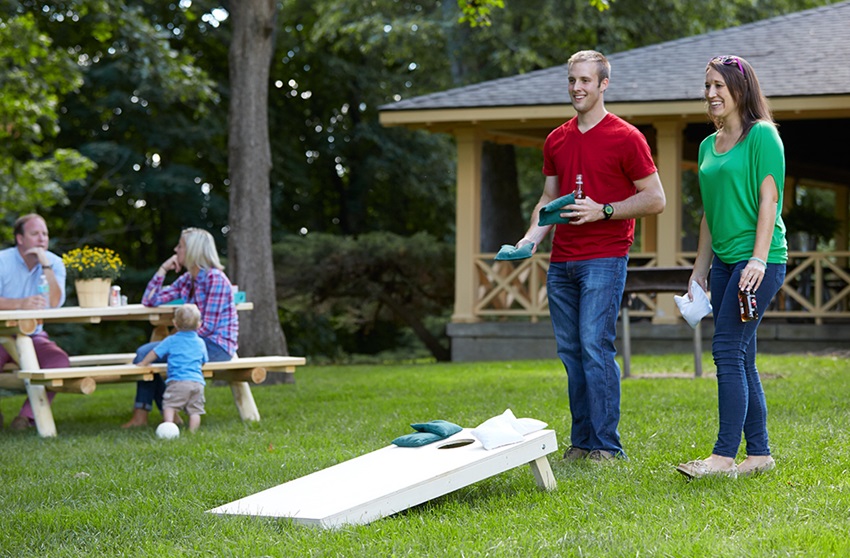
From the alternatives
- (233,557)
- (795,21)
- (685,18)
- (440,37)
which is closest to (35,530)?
(233,557)

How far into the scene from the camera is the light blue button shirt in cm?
869

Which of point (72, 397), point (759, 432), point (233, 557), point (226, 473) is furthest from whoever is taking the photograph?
point (72, 397)

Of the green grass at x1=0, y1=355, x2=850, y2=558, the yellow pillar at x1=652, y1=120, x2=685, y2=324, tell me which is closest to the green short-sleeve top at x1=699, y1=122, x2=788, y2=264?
the green grass at x1=0, y1=355, x2=850, y2=558

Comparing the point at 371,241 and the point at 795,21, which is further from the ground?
the point at 795,21

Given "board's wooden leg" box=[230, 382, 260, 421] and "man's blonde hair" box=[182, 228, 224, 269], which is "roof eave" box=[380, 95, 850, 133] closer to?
"man's blonde hair" box=[182, 228, 224, 269]

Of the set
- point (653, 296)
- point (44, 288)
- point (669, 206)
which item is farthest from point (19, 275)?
point (653, 296)

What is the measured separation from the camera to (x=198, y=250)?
8414 mm

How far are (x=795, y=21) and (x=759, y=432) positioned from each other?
14752 millimetres

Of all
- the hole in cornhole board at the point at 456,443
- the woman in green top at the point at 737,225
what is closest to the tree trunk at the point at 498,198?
the hole in cornhole board at the point at 456,443

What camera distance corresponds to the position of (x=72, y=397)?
13.1 meters

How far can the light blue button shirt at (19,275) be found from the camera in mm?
8688

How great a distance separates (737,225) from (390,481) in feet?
6.12

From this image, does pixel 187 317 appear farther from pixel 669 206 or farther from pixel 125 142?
pixel 125 142

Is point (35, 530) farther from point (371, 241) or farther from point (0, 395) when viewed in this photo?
point (371, 241)
